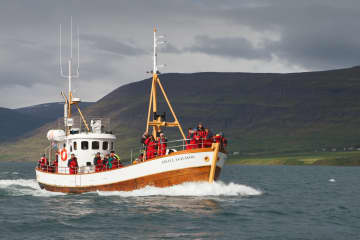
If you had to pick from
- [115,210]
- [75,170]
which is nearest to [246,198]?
[115,210]

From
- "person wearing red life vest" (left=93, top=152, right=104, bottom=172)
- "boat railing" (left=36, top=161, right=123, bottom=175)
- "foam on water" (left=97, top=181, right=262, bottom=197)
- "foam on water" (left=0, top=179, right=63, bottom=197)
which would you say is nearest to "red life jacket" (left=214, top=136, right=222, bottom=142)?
"foam on water" (left=97, top=181, right=262, bottom=197)

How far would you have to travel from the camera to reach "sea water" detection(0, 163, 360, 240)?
23547 mm

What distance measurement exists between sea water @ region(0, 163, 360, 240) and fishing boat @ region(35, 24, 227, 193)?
867 mm

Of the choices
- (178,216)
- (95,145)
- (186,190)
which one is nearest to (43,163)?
(95,145)

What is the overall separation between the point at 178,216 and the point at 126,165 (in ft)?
35.3

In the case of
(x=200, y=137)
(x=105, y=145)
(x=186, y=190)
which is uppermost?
(x=200, y=137)

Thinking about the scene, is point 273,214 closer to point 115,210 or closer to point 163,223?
point 163,223

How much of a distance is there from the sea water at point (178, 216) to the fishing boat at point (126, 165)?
87 cm

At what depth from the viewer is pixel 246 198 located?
122ft

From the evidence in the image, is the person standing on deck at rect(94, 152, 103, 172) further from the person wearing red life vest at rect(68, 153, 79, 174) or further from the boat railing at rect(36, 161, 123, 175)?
the person wearing red life vest at rect(68, 153, 79, 174)

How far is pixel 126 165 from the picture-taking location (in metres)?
37.4

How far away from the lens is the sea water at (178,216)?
77.3 ft

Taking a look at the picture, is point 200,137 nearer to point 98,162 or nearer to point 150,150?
point 150,150

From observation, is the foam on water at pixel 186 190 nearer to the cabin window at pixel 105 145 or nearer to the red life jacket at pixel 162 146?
the red life jacket at pixel 162 146
